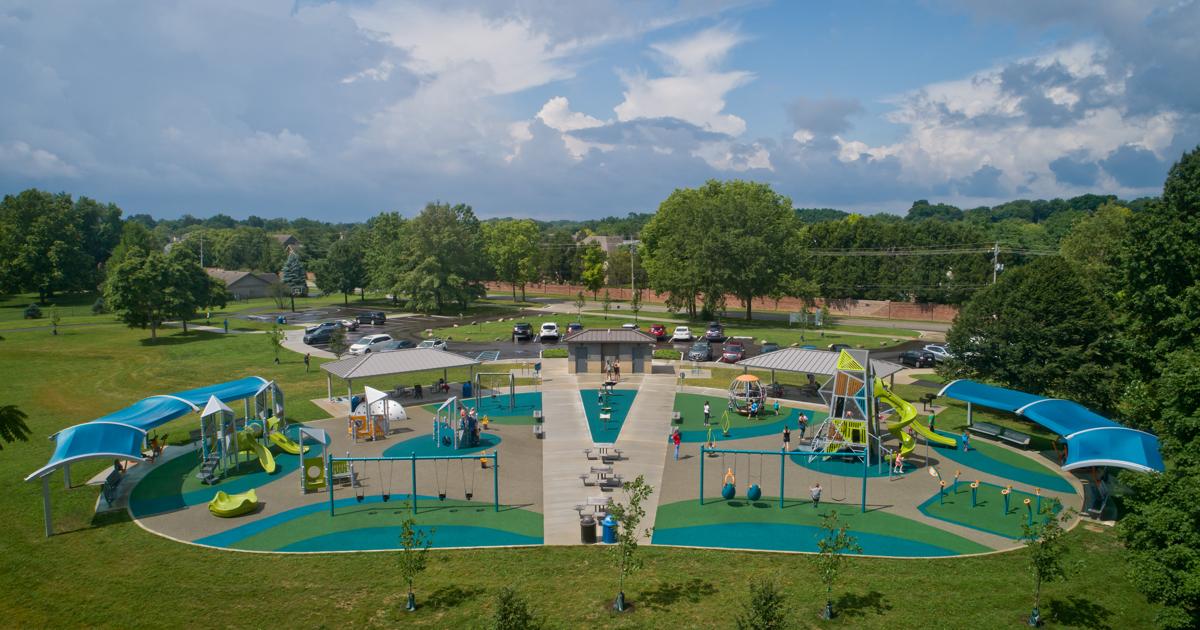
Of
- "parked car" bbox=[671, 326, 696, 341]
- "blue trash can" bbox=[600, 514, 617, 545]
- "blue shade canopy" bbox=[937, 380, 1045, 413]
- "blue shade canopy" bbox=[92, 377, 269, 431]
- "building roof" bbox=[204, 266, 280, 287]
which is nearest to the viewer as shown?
"blue trash can" bbox=[600, 514, 617, 545]

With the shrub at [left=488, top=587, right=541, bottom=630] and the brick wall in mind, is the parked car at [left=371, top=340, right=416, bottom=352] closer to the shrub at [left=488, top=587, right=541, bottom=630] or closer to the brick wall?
the shrub at [left=488, top=587, right=541, bottom=630]

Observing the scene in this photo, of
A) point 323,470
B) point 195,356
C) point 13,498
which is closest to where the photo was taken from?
point 13,498

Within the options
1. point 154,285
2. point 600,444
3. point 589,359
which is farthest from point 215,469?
point 154,285

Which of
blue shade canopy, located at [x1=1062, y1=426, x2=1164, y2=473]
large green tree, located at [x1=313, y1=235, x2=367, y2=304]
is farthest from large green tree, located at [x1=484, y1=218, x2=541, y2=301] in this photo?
blue shade canopy, located at [x1=1062, y1=426, x2=1164, y2=473]

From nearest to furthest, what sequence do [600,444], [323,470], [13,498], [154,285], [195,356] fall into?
[13,498] → [323,470] → [600,444] → [195,356] → [154,285]

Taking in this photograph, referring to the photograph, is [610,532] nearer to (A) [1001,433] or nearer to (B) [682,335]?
(A) [1001,433]

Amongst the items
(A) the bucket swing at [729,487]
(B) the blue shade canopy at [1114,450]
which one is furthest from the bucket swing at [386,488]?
(B) the blue shade canopy at [1114,450]

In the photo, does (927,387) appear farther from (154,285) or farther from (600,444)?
(154,285)

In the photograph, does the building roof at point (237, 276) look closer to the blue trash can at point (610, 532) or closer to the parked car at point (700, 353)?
the parked car at point (700, 353)
